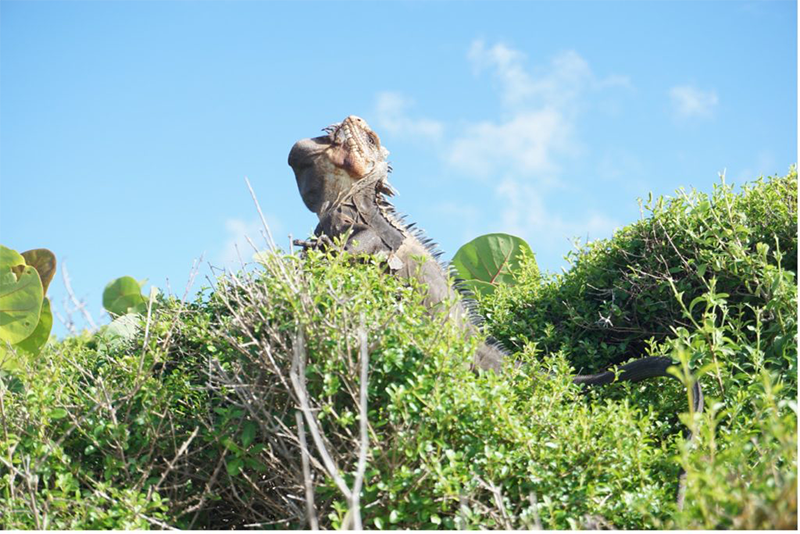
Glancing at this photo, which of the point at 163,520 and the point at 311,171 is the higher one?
the point at 311,171

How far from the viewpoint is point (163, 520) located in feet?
12.8

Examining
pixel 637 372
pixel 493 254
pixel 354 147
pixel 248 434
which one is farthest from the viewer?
pixel 493 254

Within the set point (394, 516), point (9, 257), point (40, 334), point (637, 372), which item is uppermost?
point (9, 257)

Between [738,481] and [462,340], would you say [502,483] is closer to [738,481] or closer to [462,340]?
[462,340]

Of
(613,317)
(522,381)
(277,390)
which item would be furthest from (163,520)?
(613,317)

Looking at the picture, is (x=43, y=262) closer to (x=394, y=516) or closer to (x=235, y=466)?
(x=235, y=466)

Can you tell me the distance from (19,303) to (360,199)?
2482 mm

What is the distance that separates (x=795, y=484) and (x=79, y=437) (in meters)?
3.14

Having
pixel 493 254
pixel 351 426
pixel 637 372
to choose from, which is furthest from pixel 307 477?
pixel 493 254

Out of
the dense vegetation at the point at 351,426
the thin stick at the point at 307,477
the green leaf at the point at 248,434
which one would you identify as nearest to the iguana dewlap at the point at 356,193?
the dense vegetation at the point at 351,426

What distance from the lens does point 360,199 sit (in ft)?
18.0

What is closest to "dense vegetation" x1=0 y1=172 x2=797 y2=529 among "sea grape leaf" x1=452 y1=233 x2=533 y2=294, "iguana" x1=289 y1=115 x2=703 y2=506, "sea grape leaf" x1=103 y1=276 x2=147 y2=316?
"iguana" x1=289 y1=115 x2=703 y2=506

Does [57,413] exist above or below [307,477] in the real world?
above

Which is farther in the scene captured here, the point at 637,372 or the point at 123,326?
the point at 123,326
